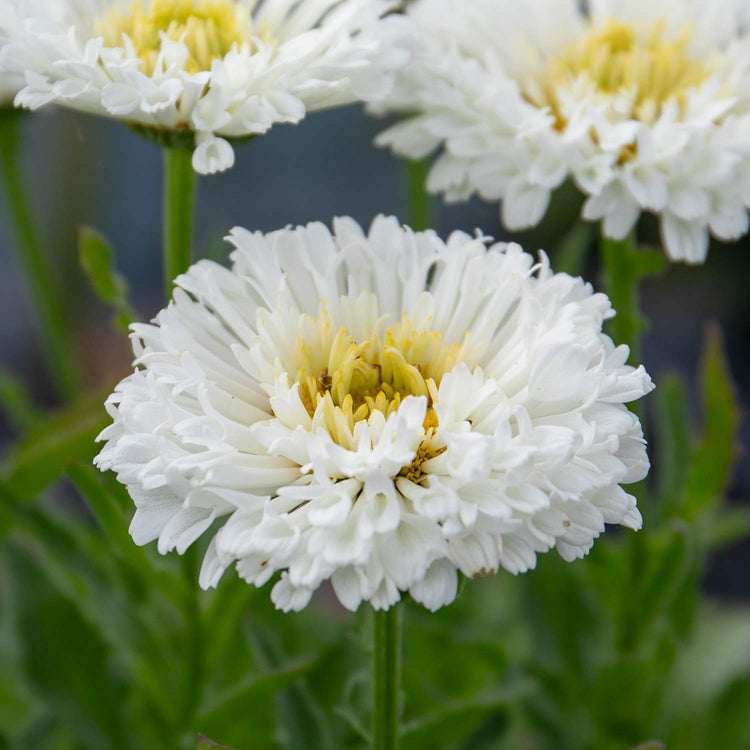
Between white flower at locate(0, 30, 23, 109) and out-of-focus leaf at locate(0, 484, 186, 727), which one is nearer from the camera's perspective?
out-of-focus leaf at locate(0, 484, 186, 727)

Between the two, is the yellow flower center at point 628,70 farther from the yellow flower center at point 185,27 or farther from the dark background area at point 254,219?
the dark background area at point 254,219

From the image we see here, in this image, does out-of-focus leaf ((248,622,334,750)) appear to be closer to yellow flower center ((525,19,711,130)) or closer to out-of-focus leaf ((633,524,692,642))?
out-of-focus leaf ((633,524,692,642))

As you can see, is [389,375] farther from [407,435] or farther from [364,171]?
[364,171]

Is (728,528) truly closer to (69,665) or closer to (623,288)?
(623,288)

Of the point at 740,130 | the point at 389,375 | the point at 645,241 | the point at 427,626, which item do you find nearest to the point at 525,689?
the point at 427,626

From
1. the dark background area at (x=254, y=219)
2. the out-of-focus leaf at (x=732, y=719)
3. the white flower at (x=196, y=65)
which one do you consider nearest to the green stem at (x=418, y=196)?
the white flower at (x=196, y=65)

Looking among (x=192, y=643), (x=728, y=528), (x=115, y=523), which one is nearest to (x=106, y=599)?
(x=192, y=643)

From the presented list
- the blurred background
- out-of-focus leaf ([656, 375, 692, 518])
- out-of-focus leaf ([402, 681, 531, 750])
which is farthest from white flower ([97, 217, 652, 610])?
out-of-focus leaf ([656, 375, 692, 518])
